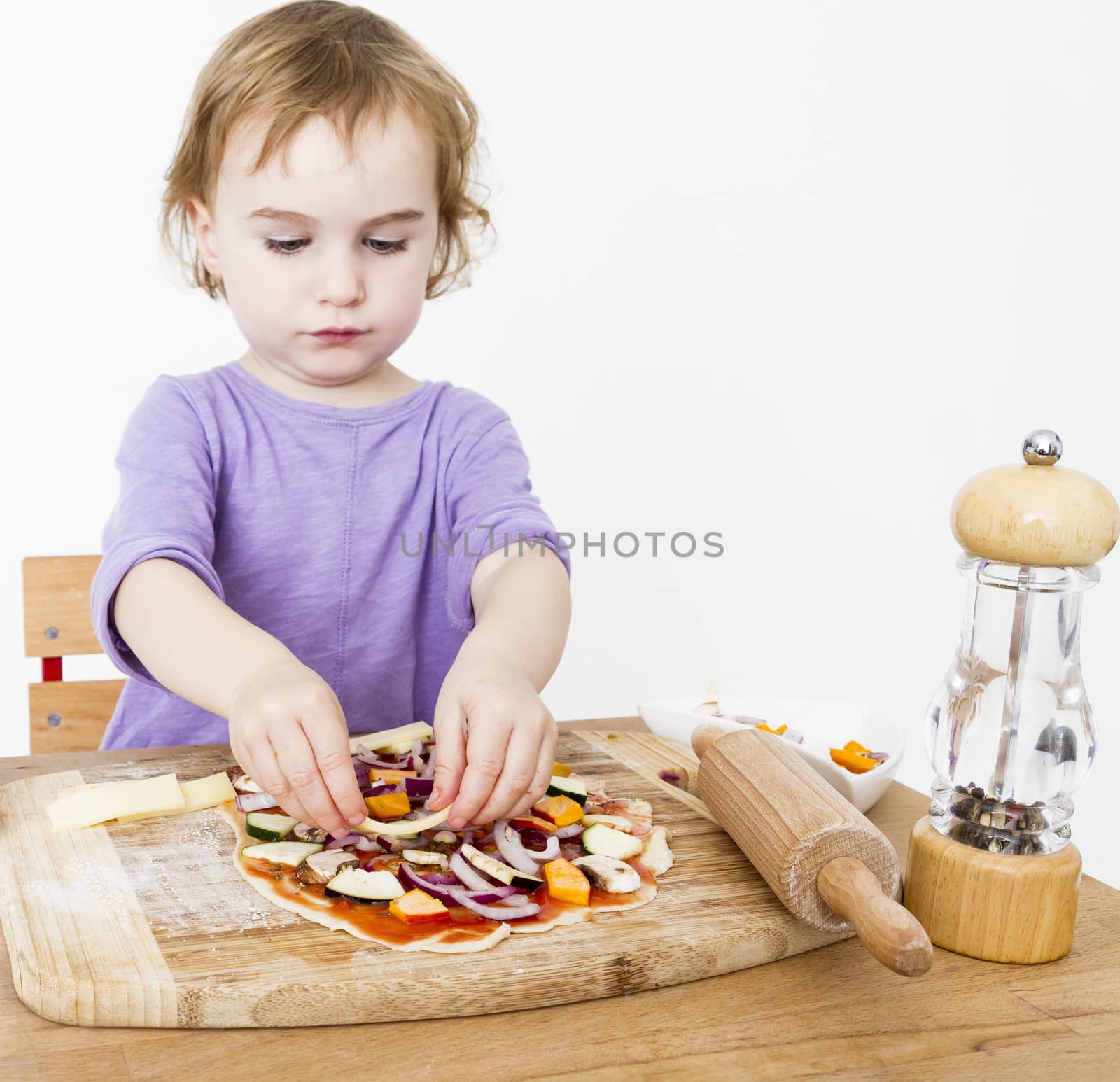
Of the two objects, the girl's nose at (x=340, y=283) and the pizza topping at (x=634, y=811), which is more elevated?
the girl's nose at (x=340, y=283)

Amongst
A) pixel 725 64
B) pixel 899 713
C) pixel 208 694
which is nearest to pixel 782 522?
pixel 899 713

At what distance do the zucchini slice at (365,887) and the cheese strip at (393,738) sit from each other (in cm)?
34

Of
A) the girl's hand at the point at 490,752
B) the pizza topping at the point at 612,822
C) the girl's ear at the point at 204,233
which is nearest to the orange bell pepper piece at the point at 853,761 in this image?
the pizza topping at the point at 612,822

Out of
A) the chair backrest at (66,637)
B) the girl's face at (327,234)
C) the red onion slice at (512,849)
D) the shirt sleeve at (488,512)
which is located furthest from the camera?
the chair backrest at (66,637)

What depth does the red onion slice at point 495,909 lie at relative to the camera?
3.04 ft

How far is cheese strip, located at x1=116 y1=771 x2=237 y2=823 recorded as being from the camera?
112cm

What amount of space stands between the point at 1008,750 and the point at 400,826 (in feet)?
1.64

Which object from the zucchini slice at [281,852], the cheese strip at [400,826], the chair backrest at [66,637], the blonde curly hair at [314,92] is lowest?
the chair backrest at [66,637]

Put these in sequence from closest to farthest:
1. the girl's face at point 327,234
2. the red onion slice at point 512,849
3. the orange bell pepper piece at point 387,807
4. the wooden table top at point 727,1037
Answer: the wooden table top at point 727,1037 < the red onion slice at point 512,849 < the orange bell pepper piece at point 387,807 < the girl's face at point 327,234

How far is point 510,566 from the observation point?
1.43 metres

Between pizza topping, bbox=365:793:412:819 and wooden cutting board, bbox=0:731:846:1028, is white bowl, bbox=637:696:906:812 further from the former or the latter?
pizza topping, bbox=365:793:412:819

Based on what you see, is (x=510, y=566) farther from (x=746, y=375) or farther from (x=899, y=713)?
(x=899, y=713)

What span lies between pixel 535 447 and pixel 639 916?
227 cm

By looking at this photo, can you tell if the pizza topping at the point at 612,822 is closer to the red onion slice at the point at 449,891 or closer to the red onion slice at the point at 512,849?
the red onion slice at the point at 512,849
